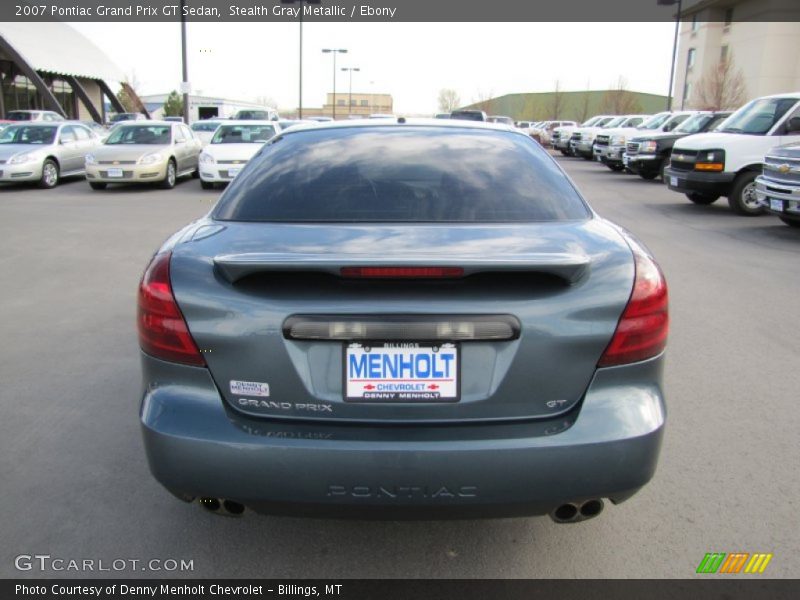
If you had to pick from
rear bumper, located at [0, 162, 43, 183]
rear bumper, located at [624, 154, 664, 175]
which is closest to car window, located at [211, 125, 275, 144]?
rear bumper, located at [0, 162, 43, 183]

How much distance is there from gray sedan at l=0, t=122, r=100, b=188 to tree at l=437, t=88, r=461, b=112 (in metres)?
85.9

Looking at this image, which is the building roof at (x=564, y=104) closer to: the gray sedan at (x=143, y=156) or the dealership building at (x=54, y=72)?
the dealership building at (x=54, y=72)

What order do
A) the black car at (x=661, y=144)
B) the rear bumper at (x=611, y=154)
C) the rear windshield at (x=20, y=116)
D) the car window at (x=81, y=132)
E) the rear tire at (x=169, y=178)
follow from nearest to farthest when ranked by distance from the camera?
1. the rear tire at (x=169, y=178)
2. the black car at (x=661, y=144)
3. the car window at (x=81, y=132)
4. the rear bumper at (x=611, y=154)
5. the rear windshield at (x=20, y=116)

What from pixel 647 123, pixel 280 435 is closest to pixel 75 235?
pixel 280 435

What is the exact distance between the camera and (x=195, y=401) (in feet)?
7.60

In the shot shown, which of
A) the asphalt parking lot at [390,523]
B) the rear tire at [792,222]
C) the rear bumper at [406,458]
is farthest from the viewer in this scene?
the rear tire at [792,222]

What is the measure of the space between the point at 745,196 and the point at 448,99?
9260 cm

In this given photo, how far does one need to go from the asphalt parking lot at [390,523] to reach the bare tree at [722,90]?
49.8 m

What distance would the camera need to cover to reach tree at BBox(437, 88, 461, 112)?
10019 centimetres

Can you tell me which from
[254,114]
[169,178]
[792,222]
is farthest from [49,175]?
[792,222]

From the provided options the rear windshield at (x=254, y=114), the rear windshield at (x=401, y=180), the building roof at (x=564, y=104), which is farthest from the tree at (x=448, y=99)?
the rear windshield at (x=401, y=180)

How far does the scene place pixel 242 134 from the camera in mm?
17125

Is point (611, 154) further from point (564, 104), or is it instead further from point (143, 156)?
point (564, 104)

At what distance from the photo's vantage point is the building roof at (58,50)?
150 ft
